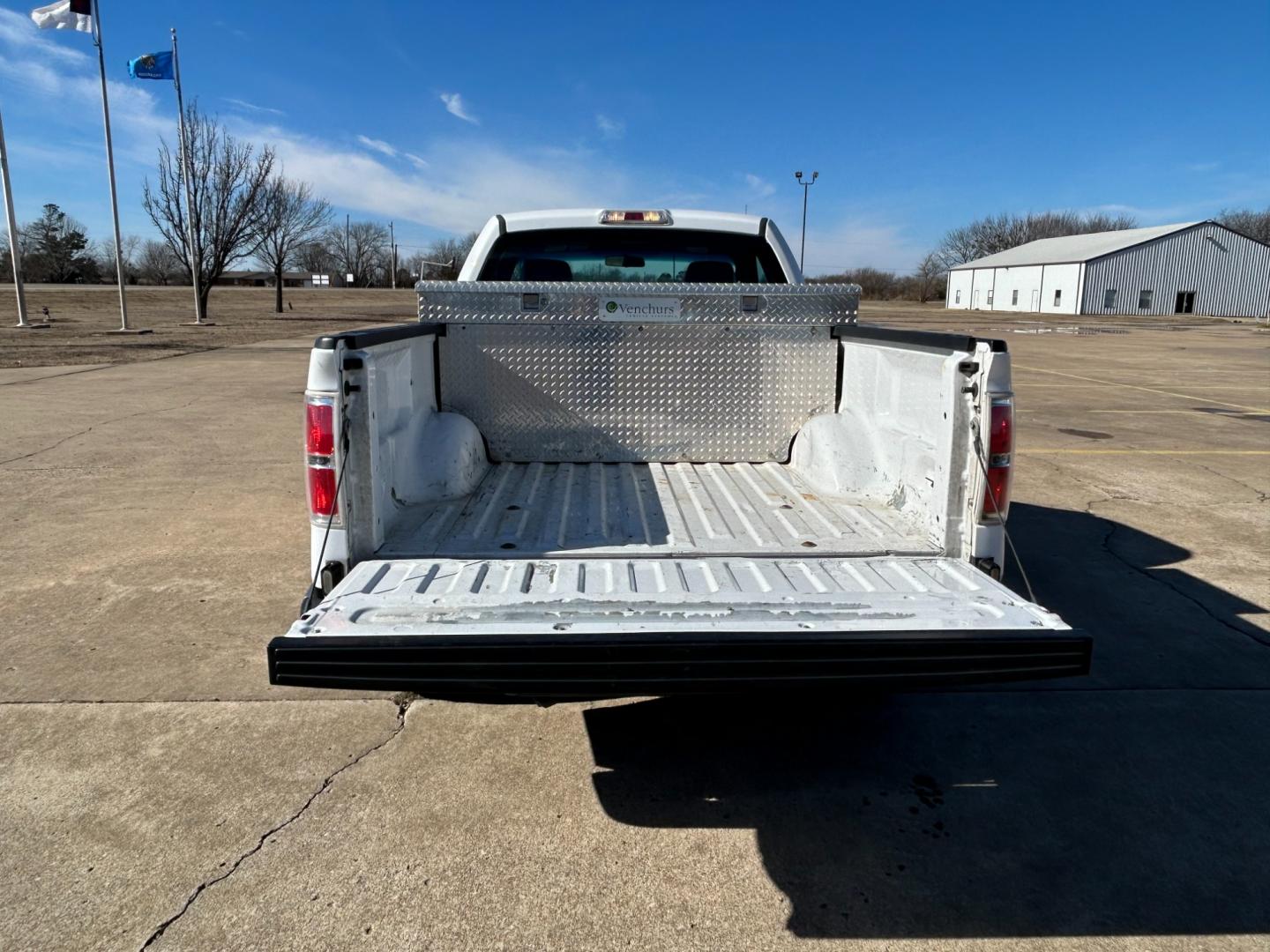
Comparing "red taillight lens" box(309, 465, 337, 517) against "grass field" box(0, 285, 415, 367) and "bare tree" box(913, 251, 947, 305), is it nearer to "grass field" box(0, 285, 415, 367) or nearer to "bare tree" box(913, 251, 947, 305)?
"grass field" box(0, 285, 415, 367)

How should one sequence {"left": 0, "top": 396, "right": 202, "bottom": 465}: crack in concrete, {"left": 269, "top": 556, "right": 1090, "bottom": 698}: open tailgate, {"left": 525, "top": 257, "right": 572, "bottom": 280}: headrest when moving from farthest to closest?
{"left": 0, "top": 396, "right": 202, "bottom": 465}: crack in concrete, {"left": 525, "top": 257, "right": 572, "bottom": 280}: headrest, {"left": 269, "top": 556, "right": 1090, "bottom": 698}: open tailgate

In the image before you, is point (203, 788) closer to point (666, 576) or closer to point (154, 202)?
point (666, 576)

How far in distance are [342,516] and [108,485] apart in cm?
538

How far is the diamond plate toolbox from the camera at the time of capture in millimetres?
4441

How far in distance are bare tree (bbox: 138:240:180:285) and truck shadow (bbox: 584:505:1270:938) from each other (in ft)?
346

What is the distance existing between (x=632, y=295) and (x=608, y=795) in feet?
8.08

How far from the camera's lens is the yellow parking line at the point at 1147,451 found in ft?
30.1

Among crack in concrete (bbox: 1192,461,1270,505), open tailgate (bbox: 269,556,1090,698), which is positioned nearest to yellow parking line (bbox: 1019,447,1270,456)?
crack in concrete (bbox: 1192,461,1270,505)

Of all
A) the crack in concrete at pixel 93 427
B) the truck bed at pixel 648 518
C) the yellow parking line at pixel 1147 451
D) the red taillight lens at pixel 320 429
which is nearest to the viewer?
Answer: the red taillight lens at pixel 320 429

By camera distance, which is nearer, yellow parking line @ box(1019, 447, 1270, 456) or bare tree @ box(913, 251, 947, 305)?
yellow parking line @ box(1019, 447, 1270, 456)

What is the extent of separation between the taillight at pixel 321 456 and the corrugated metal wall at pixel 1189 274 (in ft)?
231

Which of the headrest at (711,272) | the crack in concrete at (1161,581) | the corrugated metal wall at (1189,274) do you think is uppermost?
the corrugated metal wall at (1189,274)

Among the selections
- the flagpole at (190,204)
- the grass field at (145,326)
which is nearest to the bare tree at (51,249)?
the grass field at (145,326)

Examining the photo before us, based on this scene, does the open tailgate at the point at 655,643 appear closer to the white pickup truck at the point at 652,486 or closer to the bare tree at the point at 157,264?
the white pickup truck at the point at 652,486
